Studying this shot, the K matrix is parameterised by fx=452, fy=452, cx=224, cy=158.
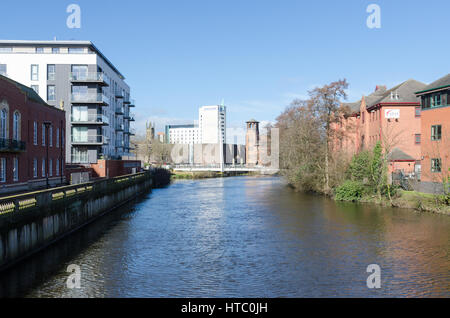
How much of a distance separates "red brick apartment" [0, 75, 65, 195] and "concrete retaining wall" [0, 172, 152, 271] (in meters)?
3.88

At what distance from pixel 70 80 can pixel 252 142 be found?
93.3m

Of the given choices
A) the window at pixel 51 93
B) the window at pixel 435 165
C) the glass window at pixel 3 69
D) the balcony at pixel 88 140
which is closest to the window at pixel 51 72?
the window at pixel 51 93

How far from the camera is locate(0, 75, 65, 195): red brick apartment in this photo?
31312 millimetres

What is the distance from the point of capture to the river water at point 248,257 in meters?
15.7

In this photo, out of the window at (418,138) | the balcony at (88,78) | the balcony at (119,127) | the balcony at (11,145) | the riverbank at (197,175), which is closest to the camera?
the balcony at (11,145)

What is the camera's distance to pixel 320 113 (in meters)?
51.7

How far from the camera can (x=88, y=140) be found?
57438 mm

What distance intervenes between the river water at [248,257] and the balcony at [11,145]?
793 cm

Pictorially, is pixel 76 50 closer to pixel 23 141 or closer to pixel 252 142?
pixel 23 141

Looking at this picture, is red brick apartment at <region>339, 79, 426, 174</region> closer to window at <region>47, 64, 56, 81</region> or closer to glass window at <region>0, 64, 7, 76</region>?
window at <region>47, 64, 56, 81</region>

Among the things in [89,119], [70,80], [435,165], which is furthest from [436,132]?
[70,80]

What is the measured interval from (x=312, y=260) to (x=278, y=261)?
1.52 meters

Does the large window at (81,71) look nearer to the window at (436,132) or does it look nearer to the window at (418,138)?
the window at (418,138)
